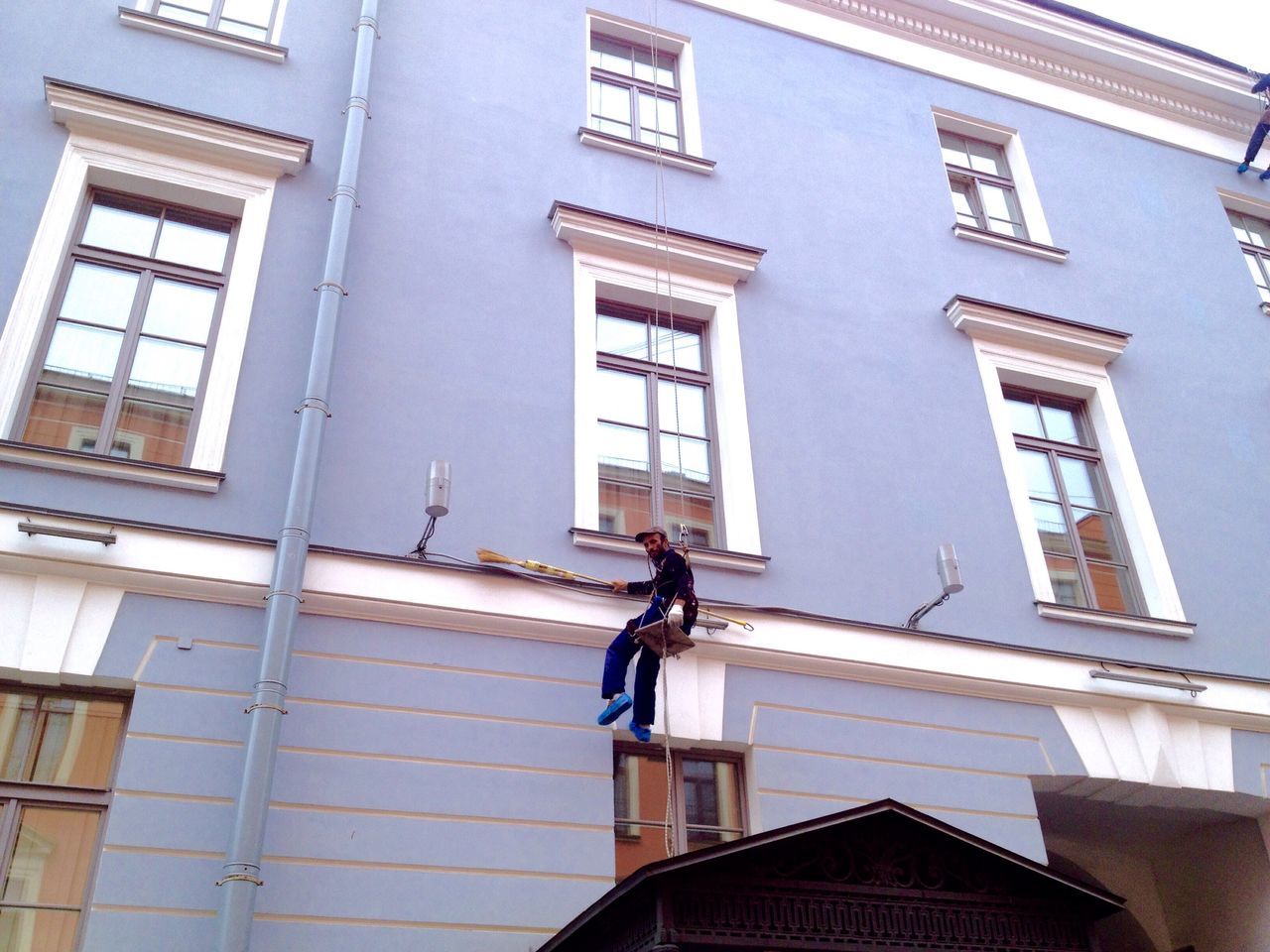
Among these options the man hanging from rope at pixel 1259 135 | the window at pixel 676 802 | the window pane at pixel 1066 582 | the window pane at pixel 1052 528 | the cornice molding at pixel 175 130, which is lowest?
the window at pixel 676 802

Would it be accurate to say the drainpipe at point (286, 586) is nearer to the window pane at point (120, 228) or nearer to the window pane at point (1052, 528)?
the window pane at point (120, 228)

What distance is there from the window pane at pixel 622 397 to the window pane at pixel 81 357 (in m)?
3.25

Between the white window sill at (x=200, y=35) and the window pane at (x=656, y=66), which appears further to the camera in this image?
the window pane at (x=656, y=66)

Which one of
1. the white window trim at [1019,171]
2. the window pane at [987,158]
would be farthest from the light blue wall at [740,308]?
the window pane at [987,158]

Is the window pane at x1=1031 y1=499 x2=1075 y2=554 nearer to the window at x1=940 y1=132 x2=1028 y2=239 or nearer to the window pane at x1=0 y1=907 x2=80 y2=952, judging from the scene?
the window at x1=940 y1=132 x2=1028 y2=239

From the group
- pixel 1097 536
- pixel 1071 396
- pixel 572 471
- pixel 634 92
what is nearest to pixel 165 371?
pixel 572 471

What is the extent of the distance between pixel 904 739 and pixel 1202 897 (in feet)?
11.1

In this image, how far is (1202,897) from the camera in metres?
9.66

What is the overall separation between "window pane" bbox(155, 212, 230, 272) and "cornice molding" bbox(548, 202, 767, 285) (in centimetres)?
244

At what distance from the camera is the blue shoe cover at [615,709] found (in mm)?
6980

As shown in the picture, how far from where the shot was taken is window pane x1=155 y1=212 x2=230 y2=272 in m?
8.46

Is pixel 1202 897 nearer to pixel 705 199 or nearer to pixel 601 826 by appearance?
pixel 601 826

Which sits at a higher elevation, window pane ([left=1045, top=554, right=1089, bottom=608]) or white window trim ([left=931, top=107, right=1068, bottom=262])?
white window trim ([left=931, top=107, right=1068, bottom=262])

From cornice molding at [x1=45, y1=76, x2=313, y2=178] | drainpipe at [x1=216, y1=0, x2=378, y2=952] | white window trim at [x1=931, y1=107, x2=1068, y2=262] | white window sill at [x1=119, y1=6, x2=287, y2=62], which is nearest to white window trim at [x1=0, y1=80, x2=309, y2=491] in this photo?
cornice molding at [x1=45, y1=76, x2=313, y2=178]
